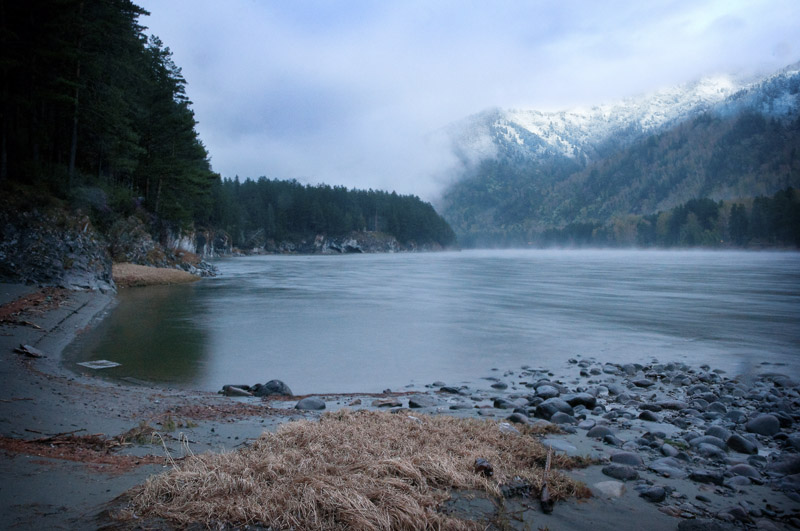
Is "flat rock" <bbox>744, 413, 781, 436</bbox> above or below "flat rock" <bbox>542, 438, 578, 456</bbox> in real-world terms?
above

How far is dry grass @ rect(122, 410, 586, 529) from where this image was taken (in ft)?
12.9

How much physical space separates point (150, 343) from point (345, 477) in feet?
40.6

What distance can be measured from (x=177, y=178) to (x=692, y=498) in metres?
48.4

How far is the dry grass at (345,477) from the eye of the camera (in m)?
3.92

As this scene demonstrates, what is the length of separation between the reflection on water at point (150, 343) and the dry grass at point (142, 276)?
7.80 m

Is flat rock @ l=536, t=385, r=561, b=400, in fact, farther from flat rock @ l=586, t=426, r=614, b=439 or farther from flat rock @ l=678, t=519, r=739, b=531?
flat rock @ l=678, t=519, r=739, b=531

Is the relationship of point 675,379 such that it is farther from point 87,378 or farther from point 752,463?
point 87,378

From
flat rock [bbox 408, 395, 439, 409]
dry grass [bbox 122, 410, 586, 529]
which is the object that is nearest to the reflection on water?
flat rock [bbox 408, 395, 439, 409]

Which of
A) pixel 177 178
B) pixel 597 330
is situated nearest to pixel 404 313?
pixel 597 330

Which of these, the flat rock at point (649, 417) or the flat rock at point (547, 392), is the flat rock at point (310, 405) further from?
the flat rock at point (649, 417)

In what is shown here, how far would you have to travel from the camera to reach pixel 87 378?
32.8 feet

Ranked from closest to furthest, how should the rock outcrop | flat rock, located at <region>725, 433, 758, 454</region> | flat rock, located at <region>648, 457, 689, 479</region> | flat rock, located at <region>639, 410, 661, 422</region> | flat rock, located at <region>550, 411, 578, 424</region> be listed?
flat rock, located at <region>648, 457, 689, 479</region>
flat rock, located at <region>725, 433, 758, 454</region>
flat rock, located at <region>550, 411, 578, 424</region>
flat rock, located at <region>639, 410, 661, 422</region>
the rock outcrop

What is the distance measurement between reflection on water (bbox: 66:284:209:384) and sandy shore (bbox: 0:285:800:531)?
1.10 m

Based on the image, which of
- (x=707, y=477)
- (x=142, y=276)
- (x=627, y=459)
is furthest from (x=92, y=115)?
(x=707, y=477)
